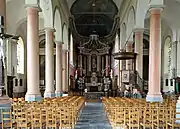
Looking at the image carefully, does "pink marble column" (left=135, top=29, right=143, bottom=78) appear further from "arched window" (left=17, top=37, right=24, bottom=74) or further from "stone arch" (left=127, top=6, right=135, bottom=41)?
"arched window" (left=17, top=37, right=24, bottom=74)

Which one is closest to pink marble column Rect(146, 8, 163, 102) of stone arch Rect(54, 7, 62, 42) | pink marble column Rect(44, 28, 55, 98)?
pink marble column Rect(44, 28, 55, 98)

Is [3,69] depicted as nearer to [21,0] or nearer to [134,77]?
[134,77]

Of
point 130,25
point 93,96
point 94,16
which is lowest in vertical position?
point 93,96

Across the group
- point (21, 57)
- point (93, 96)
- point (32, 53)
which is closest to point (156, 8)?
point (32, 53)

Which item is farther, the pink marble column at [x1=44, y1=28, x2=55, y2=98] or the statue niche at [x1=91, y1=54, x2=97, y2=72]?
the statue niche at [x1=91, y1=54, x2=97, y2=72]

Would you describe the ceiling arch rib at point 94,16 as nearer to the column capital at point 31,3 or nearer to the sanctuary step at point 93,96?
the sanctuary step at point 93,96

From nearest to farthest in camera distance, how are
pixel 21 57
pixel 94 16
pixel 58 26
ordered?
pixel 58 26, pixel 21 57, pixel 94 16

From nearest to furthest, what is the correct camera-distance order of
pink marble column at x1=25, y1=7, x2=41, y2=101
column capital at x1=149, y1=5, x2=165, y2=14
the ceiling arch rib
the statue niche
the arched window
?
pink marble column at x1=25, y1=7, x2=41, y2=101
column capital at x1=149, y1=5, x2=165, y2=14
the arched window
the ceiling arch rib
the statue niche

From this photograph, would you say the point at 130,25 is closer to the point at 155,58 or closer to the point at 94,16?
the point at 155,58

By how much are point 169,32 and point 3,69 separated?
21113 millimetres

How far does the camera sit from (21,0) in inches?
790

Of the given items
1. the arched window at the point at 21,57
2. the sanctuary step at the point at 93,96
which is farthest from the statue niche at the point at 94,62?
the arched window at the point at 21,57

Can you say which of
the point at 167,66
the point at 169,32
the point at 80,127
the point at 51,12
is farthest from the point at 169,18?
the point at 80,127

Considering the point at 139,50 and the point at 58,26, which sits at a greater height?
the point at 58,26
